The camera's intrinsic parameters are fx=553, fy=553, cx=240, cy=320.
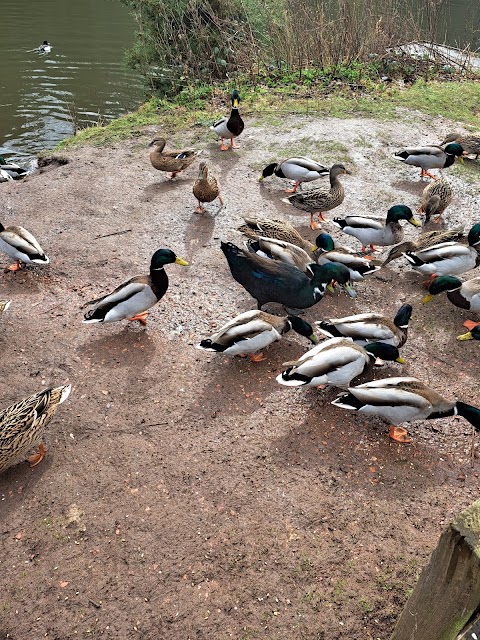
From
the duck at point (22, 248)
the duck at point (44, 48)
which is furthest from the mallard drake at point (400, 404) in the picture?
the duck at point (44, 48)

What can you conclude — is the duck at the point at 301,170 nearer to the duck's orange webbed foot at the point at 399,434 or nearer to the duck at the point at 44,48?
the duck's orange webbed foot at the point at 399,434

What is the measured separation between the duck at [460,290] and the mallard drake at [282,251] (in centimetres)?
138

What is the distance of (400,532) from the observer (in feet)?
12.3

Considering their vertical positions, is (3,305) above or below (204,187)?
below

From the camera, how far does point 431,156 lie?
8.82 metres

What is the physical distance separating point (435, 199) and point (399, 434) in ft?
13.7

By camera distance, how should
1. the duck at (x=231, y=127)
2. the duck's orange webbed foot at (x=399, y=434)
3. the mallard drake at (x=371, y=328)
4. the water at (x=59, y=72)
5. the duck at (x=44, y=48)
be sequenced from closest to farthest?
1. the duck's orange webbed foot at (x=399, y=434)
2. the mallard drake at (x=371, y=328)
3. the duck at (x=231, y=127)
4. the water at (x=59, y=72)
5. the duck at (x=44, y=48)

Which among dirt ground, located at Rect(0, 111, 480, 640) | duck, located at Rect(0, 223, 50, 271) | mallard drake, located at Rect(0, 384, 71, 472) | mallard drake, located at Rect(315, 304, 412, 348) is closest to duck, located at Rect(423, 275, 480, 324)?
dirt ground, located at Rect(0, 111, 480, 640)

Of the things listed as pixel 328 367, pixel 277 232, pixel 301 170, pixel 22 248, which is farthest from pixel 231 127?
pixel 328 367

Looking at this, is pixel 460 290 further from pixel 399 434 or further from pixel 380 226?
pixel 399 434

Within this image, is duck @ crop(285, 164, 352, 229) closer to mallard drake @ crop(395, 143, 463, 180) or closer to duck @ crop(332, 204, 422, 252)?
duck @ crop(332, 204, 422, 252)

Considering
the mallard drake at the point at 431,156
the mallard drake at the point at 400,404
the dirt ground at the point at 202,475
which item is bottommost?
the dirt ground at the point at 202,475

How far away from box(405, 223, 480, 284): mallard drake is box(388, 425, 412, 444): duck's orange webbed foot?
2523 millimetres

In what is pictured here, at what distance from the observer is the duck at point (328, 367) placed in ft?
15.2
